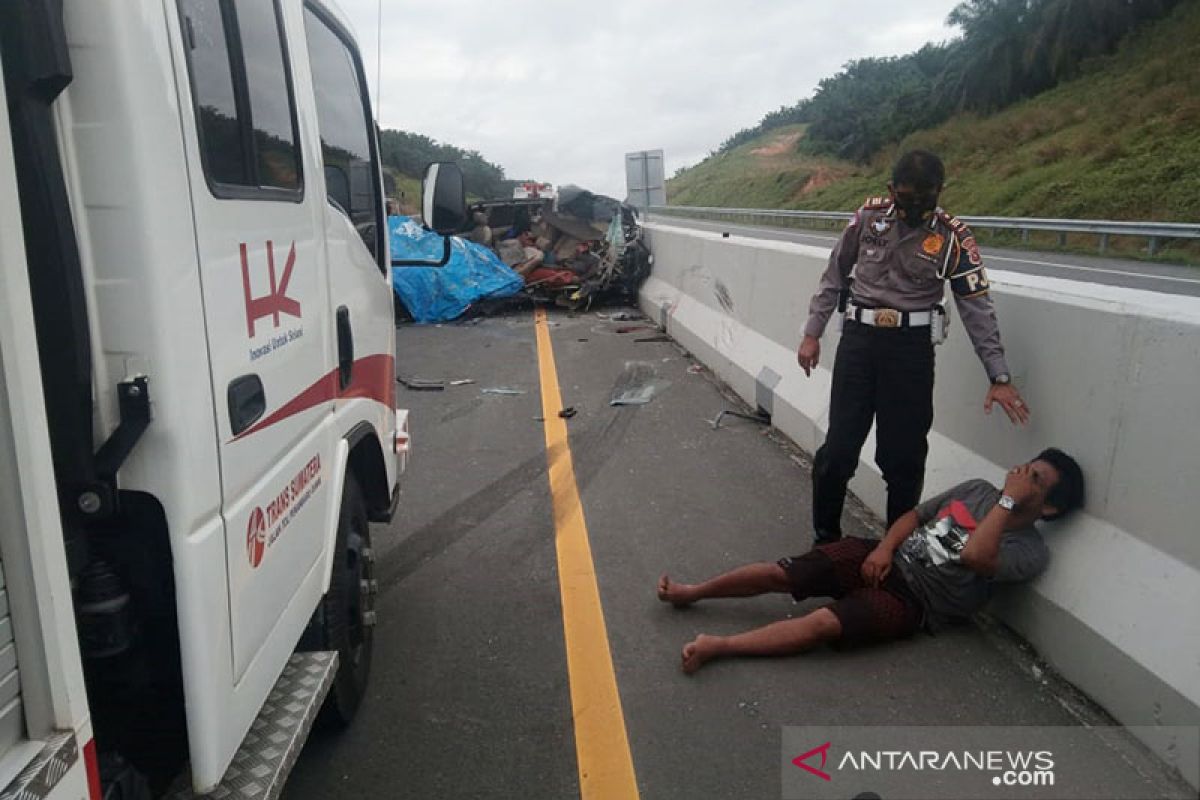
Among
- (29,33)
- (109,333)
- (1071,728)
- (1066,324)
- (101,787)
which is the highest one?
(29,33)

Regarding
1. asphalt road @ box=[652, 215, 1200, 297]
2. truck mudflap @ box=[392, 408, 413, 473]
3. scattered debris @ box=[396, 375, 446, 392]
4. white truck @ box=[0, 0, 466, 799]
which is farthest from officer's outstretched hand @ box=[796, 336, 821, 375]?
asphalt road @ box=[652, 215, 1200, 297]

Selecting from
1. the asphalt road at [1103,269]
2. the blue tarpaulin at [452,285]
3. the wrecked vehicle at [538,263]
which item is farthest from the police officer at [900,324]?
the blue tarpaulin at [452,285]

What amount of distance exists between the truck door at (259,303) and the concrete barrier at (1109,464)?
8.53 ft

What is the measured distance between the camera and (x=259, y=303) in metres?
2.15

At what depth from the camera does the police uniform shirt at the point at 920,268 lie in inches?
146

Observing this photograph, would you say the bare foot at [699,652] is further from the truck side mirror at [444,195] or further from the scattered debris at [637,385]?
the scattered debris at [637,385]

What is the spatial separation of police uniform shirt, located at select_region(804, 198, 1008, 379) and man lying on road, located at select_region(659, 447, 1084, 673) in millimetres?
579

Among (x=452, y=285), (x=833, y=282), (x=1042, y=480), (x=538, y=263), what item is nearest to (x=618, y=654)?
(x=1042, y=480)

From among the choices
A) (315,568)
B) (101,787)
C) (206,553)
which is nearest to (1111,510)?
(315,568)

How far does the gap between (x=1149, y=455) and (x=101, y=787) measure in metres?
3.08

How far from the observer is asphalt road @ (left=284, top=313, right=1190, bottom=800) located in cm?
282

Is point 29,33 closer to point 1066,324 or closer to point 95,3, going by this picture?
point 95,3

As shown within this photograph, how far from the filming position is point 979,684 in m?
3.19

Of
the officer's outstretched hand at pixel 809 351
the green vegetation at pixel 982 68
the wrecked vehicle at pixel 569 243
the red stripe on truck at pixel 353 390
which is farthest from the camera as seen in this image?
the green vegetation at pixel 982 68
